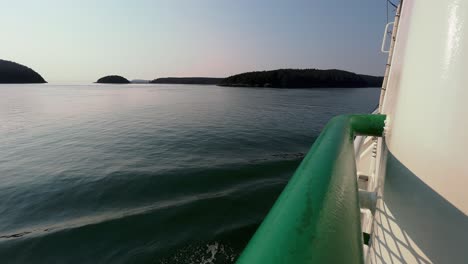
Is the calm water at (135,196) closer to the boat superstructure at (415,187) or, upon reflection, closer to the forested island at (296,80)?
the boat superstructure at (415,187)

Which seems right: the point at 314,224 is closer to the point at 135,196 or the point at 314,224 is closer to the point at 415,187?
the point at 415,187

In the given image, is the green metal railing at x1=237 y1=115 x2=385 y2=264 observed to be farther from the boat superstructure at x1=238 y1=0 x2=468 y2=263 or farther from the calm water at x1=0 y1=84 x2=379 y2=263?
the calm water at x1=0 y1=84 x2=379 y2=263

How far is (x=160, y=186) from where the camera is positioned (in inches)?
360

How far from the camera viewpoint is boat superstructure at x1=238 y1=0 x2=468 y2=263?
3.44 ft

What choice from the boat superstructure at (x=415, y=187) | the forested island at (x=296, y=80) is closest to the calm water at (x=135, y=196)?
the boat superstructure at (x=415, y=187)

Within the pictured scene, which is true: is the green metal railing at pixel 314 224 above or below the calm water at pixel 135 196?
above

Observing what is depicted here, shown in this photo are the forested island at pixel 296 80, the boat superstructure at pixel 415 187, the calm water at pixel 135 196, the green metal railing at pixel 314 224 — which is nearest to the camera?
the green metal railing at pixel 314 224

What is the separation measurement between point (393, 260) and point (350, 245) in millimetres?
1013

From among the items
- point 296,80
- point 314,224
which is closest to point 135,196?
point 314,224

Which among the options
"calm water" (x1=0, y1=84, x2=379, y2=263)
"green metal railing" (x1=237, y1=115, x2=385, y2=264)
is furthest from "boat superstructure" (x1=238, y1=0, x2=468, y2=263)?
"calm water" (x1=0, y1=84, x2=379, y2=263)

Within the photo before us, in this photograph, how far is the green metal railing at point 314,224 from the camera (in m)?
0.94

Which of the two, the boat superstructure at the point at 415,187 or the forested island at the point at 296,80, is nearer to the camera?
the boat superstructure at the point at 415,187

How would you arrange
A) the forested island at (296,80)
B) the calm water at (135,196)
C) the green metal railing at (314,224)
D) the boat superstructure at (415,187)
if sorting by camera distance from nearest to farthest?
1. the green metal railing at (314,224)
2. the boat superstructure at (415,187)
3. the calm water at (135,196)
4. the forested island at (296,80)

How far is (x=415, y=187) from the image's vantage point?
1.57 meters
